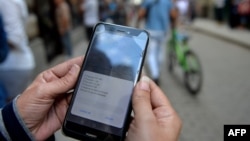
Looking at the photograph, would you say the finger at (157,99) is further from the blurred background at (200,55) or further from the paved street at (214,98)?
the paved street at (214,98)

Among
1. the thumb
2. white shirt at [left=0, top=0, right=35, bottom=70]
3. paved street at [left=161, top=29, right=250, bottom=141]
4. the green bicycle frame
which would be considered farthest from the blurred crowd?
paved street at [left=161, top=29, right=250, bottom=141]

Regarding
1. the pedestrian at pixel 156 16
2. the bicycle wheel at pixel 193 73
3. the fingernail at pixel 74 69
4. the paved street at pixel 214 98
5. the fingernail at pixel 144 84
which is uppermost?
the pedestrian at pixel 156 16

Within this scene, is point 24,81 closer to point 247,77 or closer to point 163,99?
point 163,99

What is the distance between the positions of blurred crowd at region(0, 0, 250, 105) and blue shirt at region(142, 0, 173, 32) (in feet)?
0.05

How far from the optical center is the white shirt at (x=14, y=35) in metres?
3.37

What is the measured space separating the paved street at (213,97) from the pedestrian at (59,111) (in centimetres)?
195

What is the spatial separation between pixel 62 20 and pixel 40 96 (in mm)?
6093

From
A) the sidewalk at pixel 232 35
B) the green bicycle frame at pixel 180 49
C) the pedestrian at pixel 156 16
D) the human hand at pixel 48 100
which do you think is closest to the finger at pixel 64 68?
the human hand at pixel 48 100

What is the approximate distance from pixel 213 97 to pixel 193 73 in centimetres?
55

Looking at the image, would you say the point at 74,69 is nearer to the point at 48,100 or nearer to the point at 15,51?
the point at 48,100

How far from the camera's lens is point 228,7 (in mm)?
14625

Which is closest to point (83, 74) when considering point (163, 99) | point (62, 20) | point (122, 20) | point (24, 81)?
point (163, 99)

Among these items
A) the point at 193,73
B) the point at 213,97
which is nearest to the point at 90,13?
the point at 193,73

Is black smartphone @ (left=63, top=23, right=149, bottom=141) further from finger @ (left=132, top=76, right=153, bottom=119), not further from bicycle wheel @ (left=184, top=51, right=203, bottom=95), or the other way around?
bicycle wheel @ (left=184, top=51, right=203, bottom=95)
